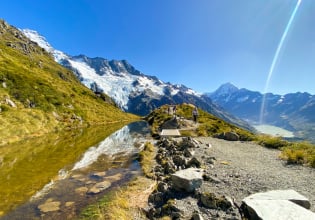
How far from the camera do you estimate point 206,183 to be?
17062mm

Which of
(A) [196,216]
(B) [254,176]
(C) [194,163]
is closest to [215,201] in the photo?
(A) [196,216]

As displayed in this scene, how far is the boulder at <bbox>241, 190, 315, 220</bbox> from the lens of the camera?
9.77 metres

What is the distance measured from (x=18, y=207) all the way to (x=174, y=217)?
1159cm

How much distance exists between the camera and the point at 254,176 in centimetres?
1770

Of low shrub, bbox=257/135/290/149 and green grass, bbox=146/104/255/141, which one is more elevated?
green grass, bbox=146/104/255/141

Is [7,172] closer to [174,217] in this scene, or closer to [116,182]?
[116,182]

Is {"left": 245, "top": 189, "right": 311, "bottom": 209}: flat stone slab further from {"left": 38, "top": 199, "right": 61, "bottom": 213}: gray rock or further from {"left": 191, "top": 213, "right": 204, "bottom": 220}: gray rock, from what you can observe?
{"left": 38, "top": 199, "right": 61, "bottom": 213}: gray rock

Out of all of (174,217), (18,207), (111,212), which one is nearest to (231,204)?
(174,217)

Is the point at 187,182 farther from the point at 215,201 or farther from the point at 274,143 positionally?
the point at 274,143

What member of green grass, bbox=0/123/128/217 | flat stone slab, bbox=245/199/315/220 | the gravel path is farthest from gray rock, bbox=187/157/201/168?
green grass, bbox=0/123/128/217

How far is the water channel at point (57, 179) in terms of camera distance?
655 inches

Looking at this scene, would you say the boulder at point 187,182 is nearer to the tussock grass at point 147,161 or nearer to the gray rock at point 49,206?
the tussock grass at point 147,161

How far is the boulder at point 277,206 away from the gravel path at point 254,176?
1194mm

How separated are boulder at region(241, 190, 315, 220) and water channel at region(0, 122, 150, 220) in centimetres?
1065
